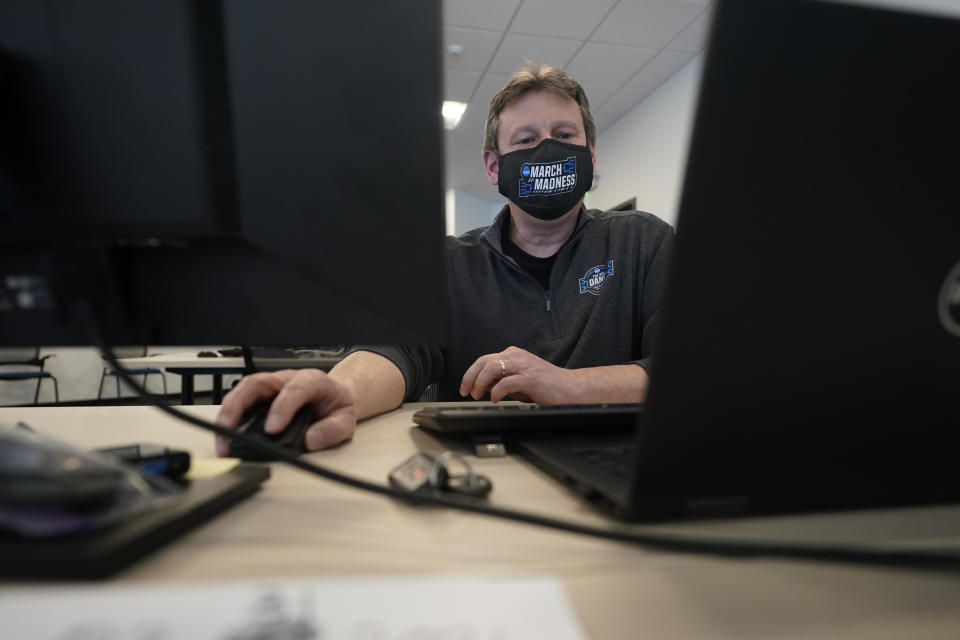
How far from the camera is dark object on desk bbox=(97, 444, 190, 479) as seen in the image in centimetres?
34

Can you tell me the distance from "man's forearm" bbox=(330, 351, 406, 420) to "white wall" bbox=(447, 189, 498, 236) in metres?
5.17

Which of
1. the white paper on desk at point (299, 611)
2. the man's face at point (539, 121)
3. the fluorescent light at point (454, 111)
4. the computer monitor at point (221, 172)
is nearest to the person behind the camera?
the white paper on desk at point (299, 611)

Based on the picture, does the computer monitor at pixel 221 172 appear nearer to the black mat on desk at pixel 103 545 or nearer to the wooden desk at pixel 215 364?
the black mat on desk at pixel 103 545

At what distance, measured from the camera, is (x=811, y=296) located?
231 mm

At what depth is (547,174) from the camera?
1.01 m

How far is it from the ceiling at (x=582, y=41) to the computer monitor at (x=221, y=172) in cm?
225

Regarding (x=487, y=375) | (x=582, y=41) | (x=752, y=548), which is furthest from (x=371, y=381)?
(x=582, y=41)

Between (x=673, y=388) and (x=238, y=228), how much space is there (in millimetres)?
283

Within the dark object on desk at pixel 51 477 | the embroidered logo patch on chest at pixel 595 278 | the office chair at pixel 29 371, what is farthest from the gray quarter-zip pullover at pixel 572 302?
the office chair at pixel 29 371

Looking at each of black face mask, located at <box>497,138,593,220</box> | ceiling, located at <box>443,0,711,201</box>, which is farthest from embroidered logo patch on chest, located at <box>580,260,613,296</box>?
ceiling, located at <box>443,0,711,201</box>

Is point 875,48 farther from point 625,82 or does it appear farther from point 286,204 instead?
point 625,82

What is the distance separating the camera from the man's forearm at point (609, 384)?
74 cm

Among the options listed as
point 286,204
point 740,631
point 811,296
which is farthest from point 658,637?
point 286,204

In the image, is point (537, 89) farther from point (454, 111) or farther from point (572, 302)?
point (454, 111)
